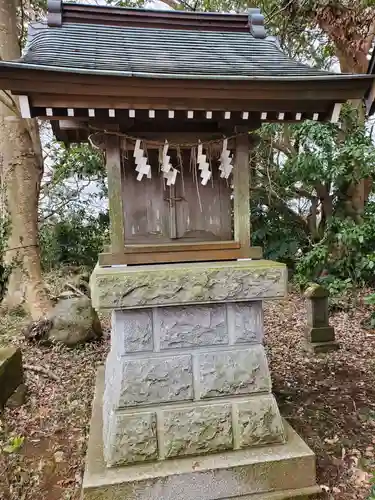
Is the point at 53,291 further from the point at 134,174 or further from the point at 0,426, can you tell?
the point at 134,174

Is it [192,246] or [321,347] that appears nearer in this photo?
[192,246]

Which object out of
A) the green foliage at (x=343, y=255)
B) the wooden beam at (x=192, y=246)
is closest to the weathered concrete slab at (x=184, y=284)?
the wooden beam at (x=192, y=246)

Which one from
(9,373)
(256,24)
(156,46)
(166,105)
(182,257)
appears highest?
(256,24)

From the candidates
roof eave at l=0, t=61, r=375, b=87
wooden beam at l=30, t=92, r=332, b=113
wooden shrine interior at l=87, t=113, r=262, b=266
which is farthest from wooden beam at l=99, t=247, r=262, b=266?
roof eave at l=0, t=61, r=375, b=87

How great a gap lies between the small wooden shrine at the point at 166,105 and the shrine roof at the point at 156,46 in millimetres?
11

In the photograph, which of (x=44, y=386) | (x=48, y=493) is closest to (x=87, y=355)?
(x=44, y=386)

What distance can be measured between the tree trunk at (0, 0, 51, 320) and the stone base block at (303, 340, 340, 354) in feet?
12.7

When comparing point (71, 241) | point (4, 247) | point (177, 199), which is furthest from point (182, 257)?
point (71, 241)

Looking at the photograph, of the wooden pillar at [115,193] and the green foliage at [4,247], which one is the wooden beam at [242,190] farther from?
the green foliage at [4,247]

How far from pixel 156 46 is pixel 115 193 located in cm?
130

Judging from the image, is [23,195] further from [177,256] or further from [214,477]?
[214,477]

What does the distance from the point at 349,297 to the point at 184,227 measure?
17.4 ft

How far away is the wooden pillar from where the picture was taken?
258cm

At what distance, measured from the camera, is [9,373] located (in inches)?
127
